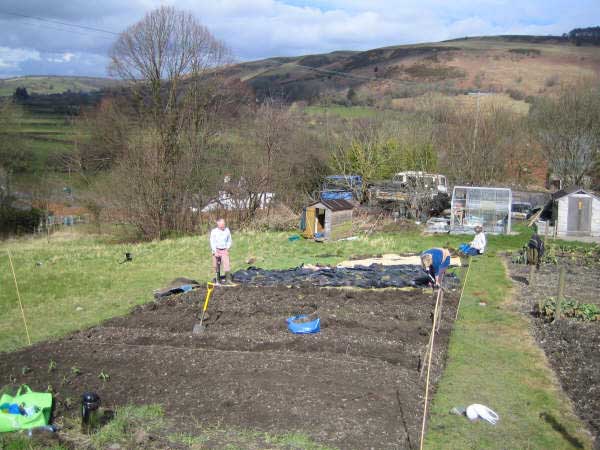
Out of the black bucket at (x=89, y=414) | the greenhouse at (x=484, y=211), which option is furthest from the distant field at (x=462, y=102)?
the black bucket at (x=89, y=414)

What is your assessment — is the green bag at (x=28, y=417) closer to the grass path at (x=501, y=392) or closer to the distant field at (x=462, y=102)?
the grass path at (x=501, y=392)

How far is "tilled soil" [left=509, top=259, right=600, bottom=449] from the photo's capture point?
827 centimetres

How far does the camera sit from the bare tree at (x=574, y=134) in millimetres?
36062

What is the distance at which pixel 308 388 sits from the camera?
8.04m

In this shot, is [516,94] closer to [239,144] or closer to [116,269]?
[239,144]

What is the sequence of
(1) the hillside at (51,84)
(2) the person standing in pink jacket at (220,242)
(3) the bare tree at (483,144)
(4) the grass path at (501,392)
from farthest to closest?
(1) the hillside at (51,84) < (3) the bare tree at (483,144) < (2) the person standing in pink jacket at (220,242) < (4) the grass path at (501,392)

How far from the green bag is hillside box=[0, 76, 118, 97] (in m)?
99.4

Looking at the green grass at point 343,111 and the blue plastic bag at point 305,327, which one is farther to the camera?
the green grass at point 343,111

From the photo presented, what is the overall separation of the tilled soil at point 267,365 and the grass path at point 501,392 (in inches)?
13.4

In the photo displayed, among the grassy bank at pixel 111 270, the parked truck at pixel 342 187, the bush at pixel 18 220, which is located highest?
the parked truck at pixel 342 187

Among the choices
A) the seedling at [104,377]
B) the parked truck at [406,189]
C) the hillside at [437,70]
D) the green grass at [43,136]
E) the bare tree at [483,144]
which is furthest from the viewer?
the hillside at [437,70]

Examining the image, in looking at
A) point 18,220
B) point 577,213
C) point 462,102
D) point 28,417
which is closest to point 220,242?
point 28,417

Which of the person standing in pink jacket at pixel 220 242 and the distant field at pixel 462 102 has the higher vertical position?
the distant field at pixel 462 102

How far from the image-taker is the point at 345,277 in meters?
15.1
